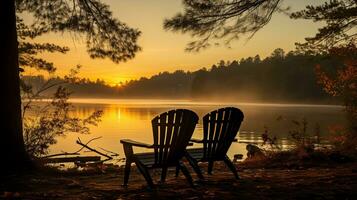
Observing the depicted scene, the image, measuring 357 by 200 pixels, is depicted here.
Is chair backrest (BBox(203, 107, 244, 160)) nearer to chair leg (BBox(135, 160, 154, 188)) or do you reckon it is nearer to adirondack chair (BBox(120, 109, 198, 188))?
adirondack chair (BBox(120, 109, 198, 188))

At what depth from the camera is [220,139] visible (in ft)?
19.8

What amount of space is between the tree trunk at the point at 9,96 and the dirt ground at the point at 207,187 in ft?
1.29

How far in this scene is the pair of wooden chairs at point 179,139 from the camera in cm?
534

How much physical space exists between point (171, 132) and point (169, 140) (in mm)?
106

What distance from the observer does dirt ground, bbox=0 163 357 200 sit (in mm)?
4918

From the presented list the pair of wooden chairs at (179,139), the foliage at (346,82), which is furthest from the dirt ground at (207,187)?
the foliage at (346,82)

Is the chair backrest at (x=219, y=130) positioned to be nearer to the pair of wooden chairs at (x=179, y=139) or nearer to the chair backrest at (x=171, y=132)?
the pair of wooden chairs at (x=179, y=139)

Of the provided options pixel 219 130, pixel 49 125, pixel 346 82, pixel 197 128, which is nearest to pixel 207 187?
pixel 219 130

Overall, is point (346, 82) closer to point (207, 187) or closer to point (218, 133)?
point (218, 133)

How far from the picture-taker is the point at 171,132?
5363 millimetres

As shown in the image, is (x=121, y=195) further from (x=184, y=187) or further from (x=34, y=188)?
(x=34, y=188)

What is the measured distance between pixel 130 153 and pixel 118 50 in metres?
3.76

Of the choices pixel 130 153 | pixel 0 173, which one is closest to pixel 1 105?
pixel 0 173

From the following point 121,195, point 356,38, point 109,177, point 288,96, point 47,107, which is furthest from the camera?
point 288,96
